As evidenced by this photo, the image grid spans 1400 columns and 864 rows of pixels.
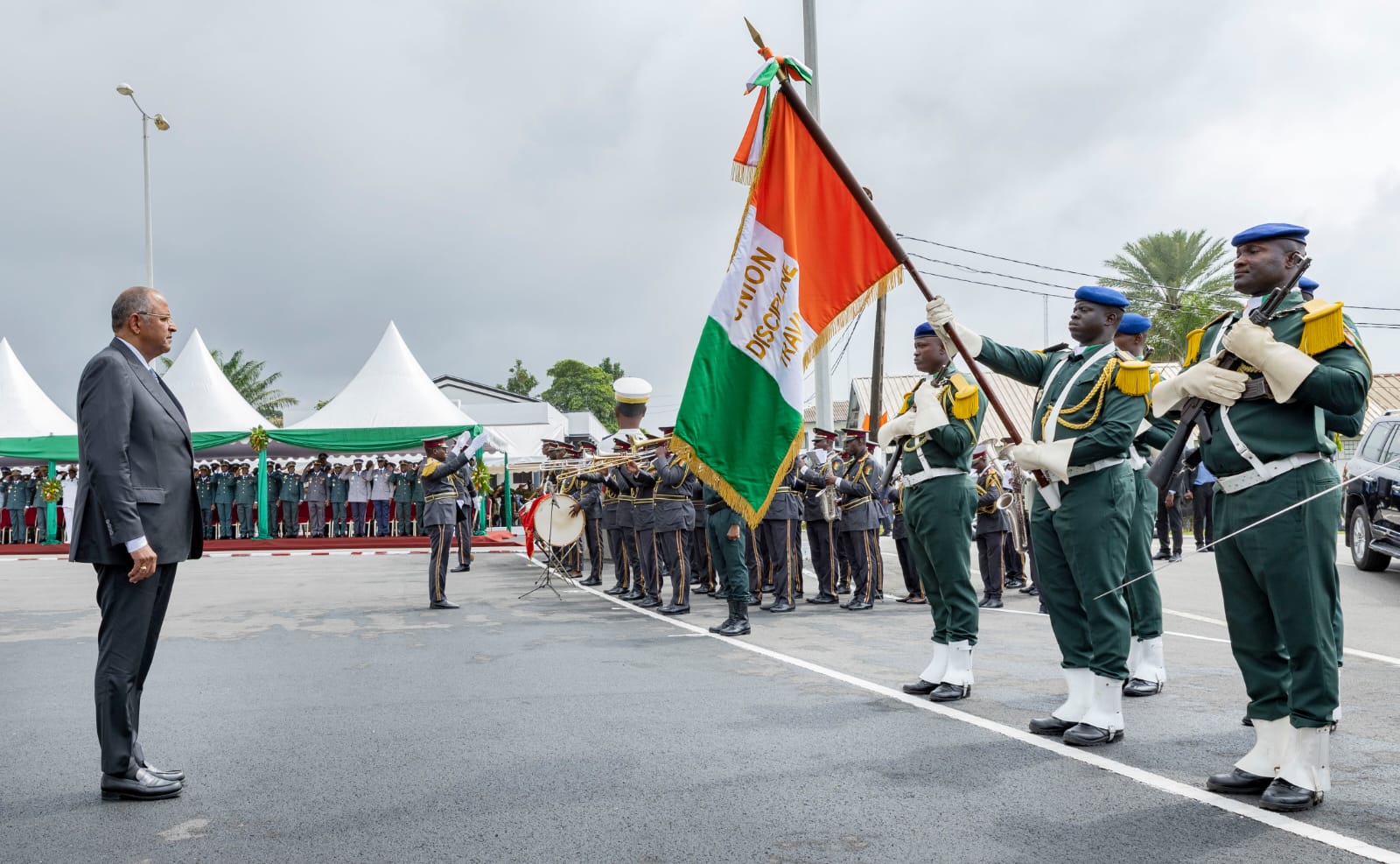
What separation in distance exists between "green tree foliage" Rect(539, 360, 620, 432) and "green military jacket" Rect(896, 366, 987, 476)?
7447 centimetres

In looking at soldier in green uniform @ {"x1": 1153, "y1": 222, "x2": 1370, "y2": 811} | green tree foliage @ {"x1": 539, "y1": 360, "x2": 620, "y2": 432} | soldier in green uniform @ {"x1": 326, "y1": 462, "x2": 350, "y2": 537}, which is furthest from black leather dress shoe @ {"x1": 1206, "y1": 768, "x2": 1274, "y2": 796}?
green tree foliage @ {"x1": 539, "y1": 360, "x2": 620, "y2": 432}

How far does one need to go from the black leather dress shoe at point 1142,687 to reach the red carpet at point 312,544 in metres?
18.2

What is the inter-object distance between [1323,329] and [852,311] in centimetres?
250

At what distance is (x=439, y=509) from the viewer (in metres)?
12.1

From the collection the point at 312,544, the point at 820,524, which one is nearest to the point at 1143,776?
the point at 820,524

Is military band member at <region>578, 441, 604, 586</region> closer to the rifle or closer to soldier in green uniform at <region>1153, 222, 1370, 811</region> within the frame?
the rifle

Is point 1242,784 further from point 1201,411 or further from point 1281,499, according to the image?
point 1201,411

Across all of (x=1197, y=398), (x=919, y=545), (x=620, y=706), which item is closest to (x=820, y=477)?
(x=919, y=545)

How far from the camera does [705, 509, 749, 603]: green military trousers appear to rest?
29.0 feet

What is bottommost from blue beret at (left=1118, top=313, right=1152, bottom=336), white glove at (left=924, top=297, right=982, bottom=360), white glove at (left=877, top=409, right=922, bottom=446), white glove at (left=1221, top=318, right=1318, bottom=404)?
white glove at (left=877, top=409, right=922, bottom=446)

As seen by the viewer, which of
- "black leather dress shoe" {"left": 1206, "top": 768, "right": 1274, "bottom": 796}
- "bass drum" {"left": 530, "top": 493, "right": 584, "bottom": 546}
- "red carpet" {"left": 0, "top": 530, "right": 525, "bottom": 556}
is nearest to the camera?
"black leather dress shoe" {"left": 1206, "top": 768, "right": 1274, "bottom": 796}

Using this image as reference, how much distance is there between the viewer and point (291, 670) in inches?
280

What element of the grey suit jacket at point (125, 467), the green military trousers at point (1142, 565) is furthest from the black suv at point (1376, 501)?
the grey suit jacket at point (125, 467)

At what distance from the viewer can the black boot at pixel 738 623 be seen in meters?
8.77
